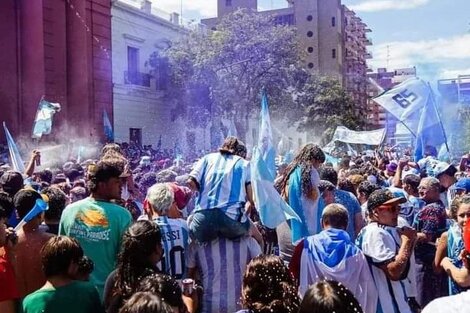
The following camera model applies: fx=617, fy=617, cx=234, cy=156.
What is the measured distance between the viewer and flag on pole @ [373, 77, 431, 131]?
11938mm

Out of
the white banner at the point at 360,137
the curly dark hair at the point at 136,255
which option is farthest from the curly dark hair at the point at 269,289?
the white banner at the point at 360,137

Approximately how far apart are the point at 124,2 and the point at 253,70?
8096mm

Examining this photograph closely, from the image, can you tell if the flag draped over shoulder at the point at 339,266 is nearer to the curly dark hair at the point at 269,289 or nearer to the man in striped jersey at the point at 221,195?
the man in striped jersey at the point at 221,195

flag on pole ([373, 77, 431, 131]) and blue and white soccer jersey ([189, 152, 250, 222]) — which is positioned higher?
flag on pole ([373, 77, 431, 131])

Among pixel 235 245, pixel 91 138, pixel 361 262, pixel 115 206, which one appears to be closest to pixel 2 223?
pixel 115 206

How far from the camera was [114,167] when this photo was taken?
4.42 meters

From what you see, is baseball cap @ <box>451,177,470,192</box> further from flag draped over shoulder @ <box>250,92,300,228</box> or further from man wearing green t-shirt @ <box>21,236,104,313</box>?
man wearing green t-shirt @ <box>21,236,104,313</box>

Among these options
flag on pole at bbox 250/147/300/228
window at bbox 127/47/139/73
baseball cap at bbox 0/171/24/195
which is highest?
window at bbox 127/47/139/73

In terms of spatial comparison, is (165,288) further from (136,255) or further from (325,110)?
(325,110)

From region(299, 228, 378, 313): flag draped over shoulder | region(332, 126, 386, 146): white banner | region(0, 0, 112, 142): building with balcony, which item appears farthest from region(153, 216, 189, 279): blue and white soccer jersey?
region(0, 0, 112, 142): building with balcony

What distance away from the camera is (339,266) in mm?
4230

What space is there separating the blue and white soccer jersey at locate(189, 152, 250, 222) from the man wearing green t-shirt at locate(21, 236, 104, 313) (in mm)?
1673

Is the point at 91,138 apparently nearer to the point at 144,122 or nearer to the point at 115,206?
the point at 144,122

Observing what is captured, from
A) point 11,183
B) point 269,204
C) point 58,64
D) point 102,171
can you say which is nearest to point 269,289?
point 102,171
